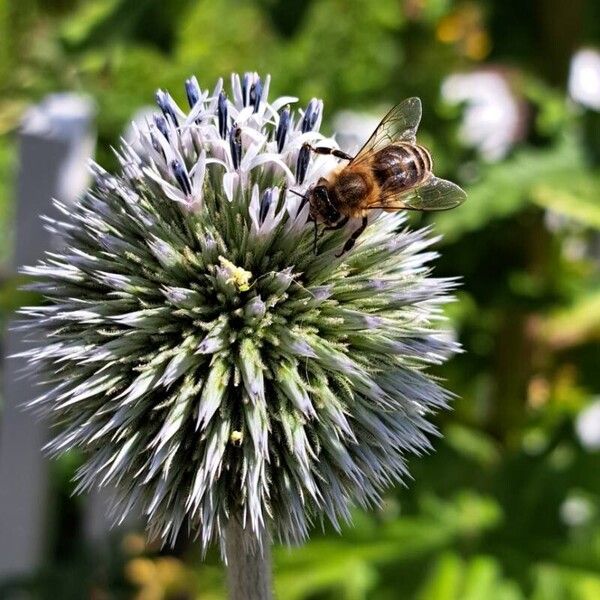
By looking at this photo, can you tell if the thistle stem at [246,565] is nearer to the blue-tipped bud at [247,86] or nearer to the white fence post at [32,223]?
the blue-tipped bud at [247,86]

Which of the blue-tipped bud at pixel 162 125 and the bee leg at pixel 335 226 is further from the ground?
the blue-tipped bud at pixel 162 125

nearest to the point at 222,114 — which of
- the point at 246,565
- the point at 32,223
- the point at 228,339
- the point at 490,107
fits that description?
the point at 228,339

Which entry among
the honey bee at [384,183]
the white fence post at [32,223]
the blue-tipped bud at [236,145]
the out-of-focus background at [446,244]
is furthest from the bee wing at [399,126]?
the white fence post at [32,223]

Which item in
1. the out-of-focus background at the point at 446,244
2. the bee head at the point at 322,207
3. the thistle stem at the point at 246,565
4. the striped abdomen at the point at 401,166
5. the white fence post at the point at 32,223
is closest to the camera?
the thistle stem at the point at 246,565

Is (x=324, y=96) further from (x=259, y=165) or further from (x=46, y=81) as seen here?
(x=259, y=165)

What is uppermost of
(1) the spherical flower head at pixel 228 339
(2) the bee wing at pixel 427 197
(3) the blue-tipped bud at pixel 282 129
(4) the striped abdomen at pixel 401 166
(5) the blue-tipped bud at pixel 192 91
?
(5) the blue-tipped bud at pixel 192 91

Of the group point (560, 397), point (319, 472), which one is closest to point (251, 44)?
point (560, 397)

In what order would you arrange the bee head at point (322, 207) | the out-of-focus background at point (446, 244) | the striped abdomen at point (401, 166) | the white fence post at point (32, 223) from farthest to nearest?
1. the white fence post at point (32, 223)
2. the out-of-focus background at point (446, 244)
3. the striped abdomen at point (401, 166)
4. the bee head at point (322, 207)
